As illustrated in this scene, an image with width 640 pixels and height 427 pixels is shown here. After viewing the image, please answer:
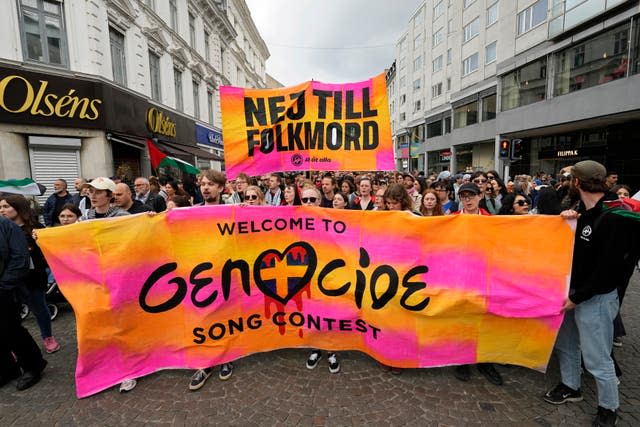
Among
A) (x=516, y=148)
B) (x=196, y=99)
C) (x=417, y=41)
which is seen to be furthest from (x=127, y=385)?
(x=417, y=41)

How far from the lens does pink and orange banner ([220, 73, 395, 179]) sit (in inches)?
177

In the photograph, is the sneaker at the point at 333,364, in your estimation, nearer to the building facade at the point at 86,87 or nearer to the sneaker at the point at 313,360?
the sneaker at the point at 313,360

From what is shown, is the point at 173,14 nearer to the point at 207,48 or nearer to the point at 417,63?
the point at 207,48

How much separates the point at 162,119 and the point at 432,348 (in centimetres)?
1628

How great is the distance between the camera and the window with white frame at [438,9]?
1415 inches

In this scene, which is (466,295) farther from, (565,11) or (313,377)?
(565,11)

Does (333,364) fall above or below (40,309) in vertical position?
below

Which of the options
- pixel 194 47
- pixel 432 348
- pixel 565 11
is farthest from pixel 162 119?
pixel 565 11

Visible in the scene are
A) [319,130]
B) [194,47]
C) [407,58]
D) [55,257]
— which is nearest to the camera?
[55,257]

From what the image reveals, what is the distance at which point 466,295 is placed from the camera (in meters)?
3.11

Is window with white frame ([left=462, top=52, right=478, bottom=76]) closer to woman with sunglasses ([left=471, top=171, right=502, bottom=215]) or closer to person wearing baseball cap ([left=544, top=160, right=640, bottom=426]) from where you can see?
woman with sunglasses ([left=471, top=171, right=502, bottom=215])

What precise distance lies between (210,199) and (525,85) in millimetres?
25608

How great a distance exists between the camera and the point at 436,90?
38.8 metres

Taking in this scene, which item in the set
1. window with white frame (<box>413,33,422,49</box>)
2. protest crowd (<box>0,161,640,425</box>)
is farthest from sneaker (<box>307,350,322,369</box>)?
window with white frame (<box>413,33,422,49</box>)
